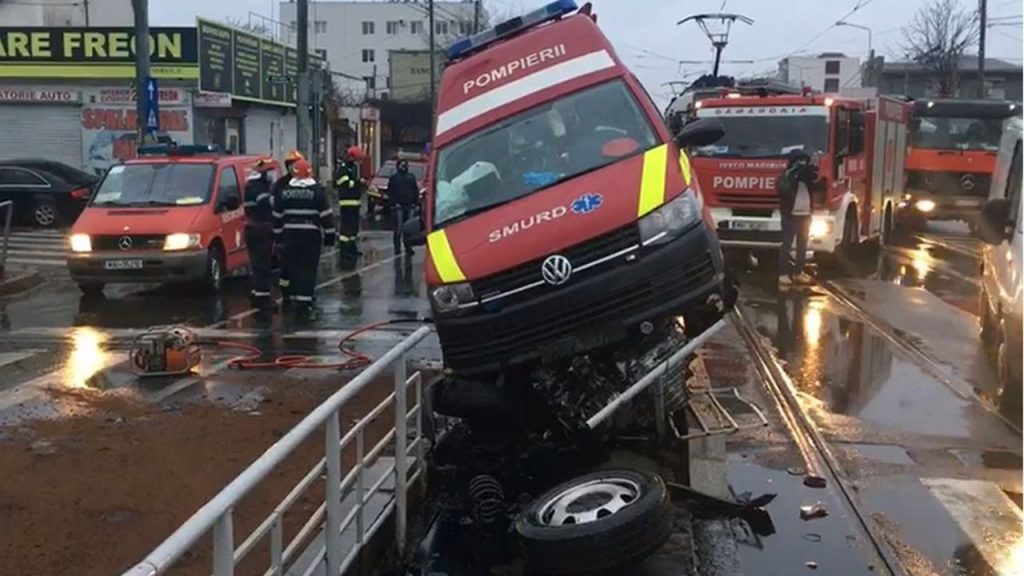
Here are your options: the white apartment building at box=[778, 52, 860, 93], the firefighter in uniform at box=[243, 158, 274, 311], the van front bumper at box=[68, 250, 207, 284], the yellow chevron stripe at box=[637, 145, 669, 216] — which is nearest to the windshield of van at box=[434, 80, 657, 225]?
the yellow chevron stripe at box=[637, 145, 669, 216]

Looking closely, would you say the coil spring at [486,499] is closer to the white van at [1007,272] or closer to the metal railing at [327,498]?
the metal railing at [327,498]

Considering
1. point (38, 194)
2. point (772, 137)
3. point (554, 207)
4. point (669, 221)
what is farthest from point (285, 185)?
point (38, 194)

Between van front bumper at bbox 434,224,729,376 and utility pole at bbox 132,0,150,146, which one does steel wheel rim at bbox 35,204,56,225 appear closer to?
utility pole at bbox 132,0,150,146

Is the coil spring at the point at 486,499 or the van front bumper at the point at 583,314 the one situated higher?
the van front bumper at the point at 583,314

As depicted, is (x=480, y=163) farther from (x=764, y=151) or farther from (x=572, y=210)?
(x=764, y=151)

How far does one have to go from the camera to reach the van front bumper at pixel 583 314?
6094 millimetres

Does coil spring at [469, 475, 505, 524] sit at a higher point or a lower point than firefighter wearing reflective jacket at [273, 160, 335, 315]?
lower

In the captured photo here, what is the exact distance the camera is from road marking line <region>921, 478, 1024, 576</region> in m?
5.45

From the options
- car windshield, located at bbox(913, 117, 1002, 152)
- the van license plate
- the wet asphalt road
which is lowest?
the wet asphalt road

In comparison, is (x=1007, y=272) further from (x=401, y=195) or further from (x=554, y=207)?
(x=401, y=195)

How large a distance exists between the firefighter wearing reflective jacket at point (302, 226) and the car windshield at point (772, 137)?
22.0 ft

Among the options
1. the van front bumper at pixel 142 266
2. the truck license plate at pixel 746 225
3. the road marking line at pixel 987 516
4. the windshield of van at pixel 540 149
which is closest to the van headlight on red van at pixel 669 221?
the windshield of van at pixel 540 149

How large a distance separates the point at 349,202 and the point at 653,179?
12.4m

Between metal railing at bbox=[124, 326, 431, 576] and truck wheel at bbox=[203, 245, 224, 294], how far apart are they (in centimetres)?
870
